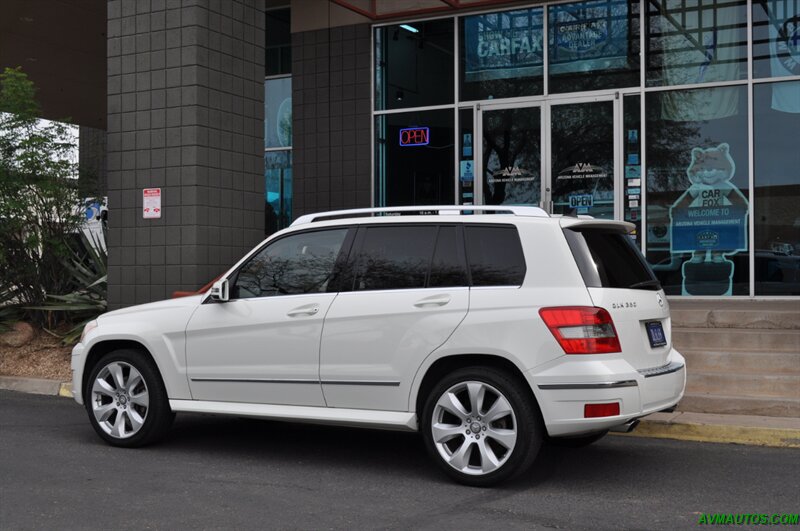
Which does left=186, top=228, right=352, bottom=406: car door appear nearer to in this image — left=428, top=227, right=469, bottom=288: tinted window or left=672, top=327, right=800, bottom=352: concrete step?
left=428, top=227, right=469, bottom=288: tinted window

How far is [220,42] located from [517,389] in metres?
7.42

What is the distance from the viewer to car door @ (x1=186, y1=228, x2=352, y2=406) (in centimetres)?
650

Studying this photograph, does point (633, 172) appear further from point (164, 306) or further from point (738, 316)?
point (164, 306)

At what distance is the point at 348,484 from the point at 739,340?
4963 mm

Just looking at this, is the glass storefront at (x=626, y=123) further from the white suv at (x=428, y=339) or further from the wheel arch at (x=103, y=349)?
the wheel arch at (x=103, y=349)

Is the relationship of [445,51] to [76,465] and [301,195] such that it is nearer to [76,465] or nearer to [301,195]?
[301,195]

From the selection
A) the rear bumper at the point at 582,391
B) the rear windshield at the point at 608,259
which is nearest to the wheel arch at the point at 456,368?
the rear bumper at the point at 582,391

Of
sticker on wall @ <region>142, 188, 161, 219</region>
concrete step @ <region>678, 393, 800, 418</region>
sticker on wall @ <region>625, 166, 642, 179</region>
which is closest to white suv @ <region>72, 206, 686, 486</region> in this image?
concrete step @ <region>678, 393, 800, 418</region>

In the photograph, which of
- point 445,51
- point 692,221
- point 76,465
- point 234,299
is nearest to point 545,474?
point 234,299

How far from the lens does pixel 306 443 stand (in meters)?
7.50

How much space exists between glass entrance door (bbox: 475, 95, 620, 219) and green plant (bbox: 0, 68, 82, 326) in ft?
19.2

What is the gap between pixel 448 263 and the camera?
6227 millimetres

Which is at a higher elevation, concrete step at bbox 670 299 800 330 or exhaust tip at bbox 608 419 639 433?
concrete step at bbox 670 299 800 330

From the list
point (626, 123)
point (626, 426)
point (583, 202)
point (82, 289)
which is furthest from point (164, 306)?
point (626, 123)
